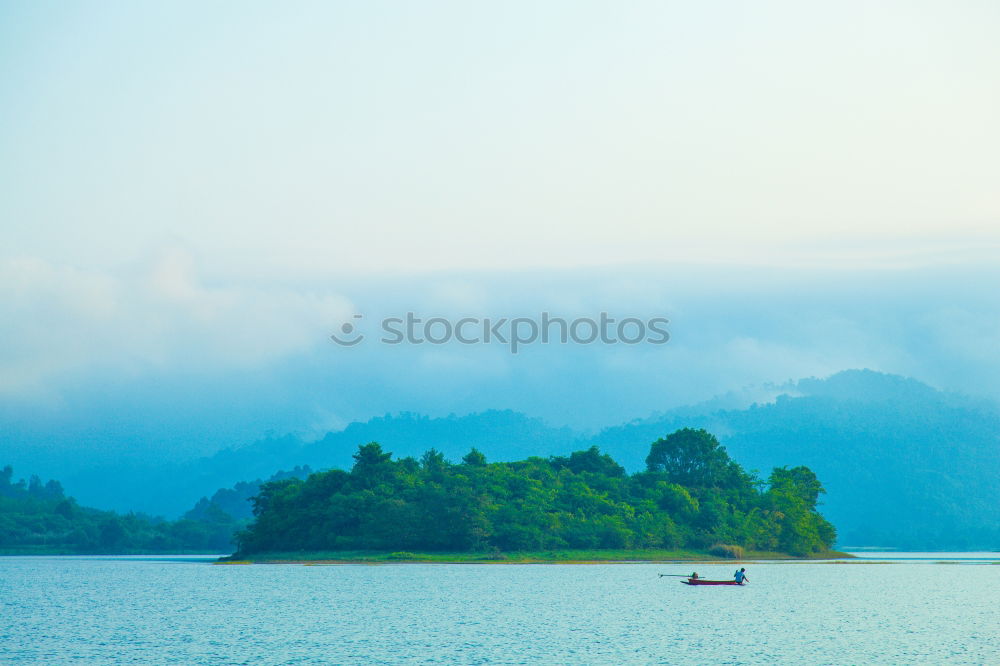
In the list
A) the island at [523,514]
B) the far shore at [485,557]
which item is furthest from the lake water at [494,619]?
the island at [523,514]

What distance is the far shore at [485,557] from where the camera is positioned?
14438 centimetres

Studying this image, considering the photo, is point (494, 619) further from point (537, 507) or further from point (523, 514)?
point (537, 507)

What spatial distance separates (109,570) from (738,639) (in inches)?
4123

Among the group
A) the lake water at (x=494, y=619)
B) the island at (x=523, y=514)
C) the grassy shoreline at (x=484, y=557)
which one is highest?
the island at (x=523, y=514)

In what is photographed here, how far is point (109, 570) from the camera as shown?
145 m

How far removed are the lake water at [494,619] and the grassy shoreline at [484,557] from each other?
2165 centimetres

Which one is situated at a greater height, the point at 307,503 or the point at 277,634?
the point at 307,503

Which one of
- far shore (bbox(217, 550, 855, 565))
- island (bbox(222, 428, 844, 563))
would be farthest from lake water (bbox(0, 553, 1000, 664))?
island (bbox(222, 428, 844, 563))

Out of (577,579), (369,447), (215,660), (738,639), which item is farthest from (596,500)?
(215,660)

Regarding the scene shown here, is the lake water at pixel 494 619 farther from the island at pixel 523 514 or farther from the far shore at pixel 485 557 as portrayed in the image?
the island at pixel 523 514

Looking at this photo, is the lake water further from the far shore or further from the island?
the island

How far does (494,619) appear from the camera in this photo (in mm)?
71125

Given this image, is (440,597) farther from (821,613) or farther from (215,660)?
(215,660)

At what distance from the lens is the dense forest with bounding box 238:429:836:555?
14625cm
